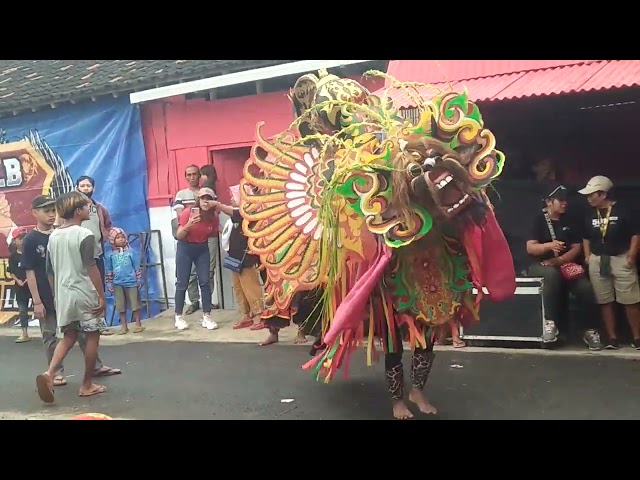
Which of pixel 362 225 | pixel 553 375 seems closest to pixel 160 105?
pixel 362 225

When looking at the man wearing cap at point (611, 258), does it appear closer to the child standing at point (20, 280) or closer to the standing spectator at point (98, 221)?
the standing spectator at point (98, 221)

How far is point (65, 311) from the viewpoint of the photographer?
5.25 m

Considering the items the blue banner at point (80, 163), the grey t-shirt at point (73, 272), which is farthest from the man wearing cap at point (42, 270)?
the blue banner at point (80, 163)

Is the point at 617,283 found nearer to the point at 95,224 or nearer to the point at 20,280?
the point at 95,224

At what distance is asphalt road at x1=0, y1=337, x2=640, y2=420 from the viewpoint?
4672 mm

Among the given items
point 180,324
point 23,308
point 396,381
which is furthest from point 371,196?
point 23,308

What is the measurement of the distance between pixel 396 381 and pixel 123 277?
15.1ft

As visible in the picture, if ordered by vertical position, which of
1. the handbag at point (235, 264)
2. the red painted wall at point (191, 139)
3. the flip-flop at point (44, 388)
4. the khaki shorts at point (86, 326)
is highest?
the red painted wall at point (191, 139)

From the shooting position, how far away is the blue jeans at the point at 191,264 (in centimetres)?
782

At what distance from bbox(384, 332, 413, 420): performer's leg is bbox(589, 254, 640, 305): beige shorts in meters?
2.48

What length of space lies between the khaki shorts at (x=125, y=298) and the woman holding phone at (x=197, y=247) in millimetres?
577

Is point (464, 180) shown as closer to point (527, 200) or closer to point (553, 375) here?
point (553, 375)

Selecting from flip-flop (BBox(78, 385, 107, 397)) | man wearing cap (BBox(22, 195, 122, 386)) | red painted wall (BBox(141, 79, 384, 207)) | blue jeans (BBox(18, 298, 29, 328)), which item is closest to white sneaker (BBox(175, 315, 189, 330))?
red painted wall (BBox(141, 79, 384, 207))

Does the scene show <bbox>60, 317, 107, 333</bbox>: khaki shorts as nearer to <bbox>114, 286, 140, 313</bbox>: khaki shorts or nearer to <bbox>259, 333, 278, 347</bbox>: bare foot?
<bbox>259, 333, 278, 347</bbox>: bare foot
